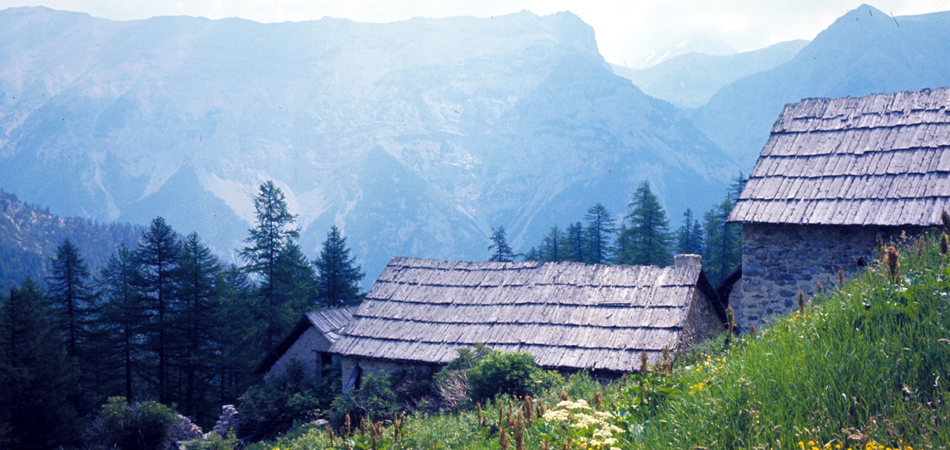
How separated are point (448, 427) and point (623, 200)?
178 m

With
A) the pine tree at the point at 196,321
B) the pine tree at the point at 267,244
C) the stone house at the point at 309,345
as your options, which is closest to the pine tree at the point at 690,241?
the pine tree at the point at 267,244

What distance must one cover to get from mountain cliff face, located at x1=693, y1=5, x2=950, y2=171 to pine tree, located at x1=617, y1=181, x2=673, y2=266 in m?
125

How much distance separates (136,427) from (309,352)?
6.04 m

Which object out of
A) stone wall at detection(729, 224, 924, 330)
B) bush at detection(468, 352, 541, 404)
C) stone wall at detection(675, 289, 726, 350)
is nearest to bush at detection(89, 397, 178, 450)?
bush at detection(468, 352, 541, 404)

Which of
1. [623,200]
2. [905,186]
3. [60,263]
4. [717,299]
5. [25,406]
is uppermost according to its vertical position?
[623,200]

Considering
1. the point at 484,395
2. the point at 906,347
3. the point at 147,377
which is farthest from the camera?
the point at 147,377

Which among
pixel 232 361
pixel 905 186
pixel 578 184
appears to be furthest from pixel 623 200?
pixel 905 186

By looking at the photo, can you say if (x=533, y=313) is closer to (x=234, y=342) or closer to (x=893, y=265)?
(x=893, y=265)

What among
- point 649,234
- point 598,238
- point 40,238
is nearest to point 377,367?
point 649,234

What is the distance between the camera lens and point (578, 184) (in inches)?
7475

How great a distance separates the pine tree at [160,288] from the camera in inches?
1244

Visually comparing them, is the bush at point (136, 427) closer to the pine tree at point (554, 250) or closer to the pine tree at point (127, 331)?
the pine tree at point (127, 331)

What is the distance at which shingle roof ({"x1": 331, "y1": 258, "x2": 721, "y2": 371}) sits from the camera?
12.5 metres

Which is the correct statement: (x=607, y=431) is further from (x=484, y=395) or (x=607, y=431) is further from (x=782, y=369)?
(x=484, y=395)
